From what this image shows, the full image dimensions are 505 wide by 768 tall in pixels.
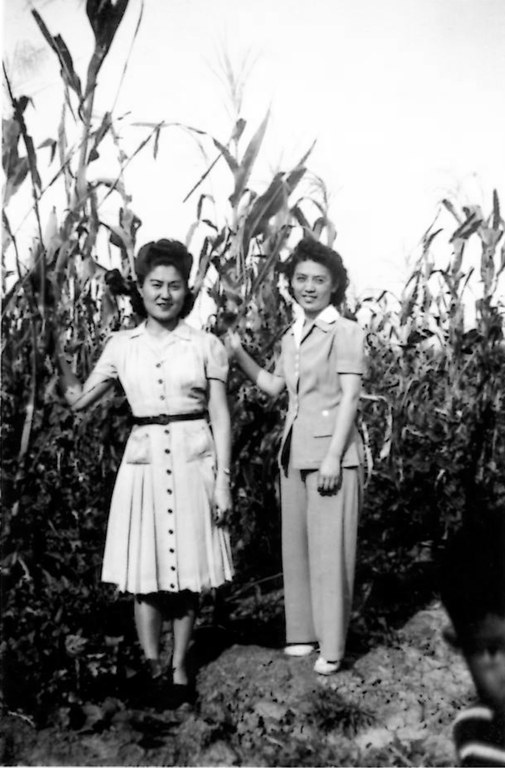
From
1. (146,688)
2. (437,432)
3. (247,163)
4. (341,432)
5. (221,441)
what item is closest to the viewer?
(146,688)

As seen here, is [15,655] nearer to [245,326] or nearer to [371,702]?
[371,702]

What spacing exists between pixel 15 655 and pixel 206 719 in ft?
1.87

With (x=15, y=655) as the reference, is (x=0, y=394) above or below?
above

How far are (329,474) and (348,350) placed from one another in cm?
40

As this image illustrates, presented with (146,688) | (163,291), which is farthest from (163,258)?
(146,688)

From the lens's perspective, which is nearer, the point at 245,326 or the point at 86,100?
the point at 86,100

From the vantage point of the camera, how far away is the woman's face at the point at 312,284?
8.71ft

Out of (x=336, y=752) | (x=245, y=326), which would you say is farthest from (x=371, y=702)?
(x=245, y=326)

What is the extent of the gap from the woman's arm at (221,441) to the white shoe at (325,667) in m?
0.66

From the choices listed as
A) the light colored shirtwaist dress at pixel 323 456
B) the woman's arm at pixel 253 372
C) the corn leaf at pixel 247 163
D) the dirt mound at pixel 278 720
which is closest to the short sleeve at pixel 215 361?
the woman's arm at pixel 253 372

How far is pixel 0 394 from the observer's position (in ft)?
7.61

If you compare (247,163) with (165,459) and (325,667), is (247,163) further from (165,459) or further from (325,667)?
(325,667)

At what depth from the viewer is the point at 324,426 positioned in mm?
2678

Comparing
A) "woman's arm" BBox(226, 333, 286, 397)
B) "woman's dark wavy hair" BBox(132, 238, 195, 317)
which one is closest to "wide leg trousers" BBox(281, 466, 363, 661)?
"woman's arm" BBox(226, 333, 286, 397)
